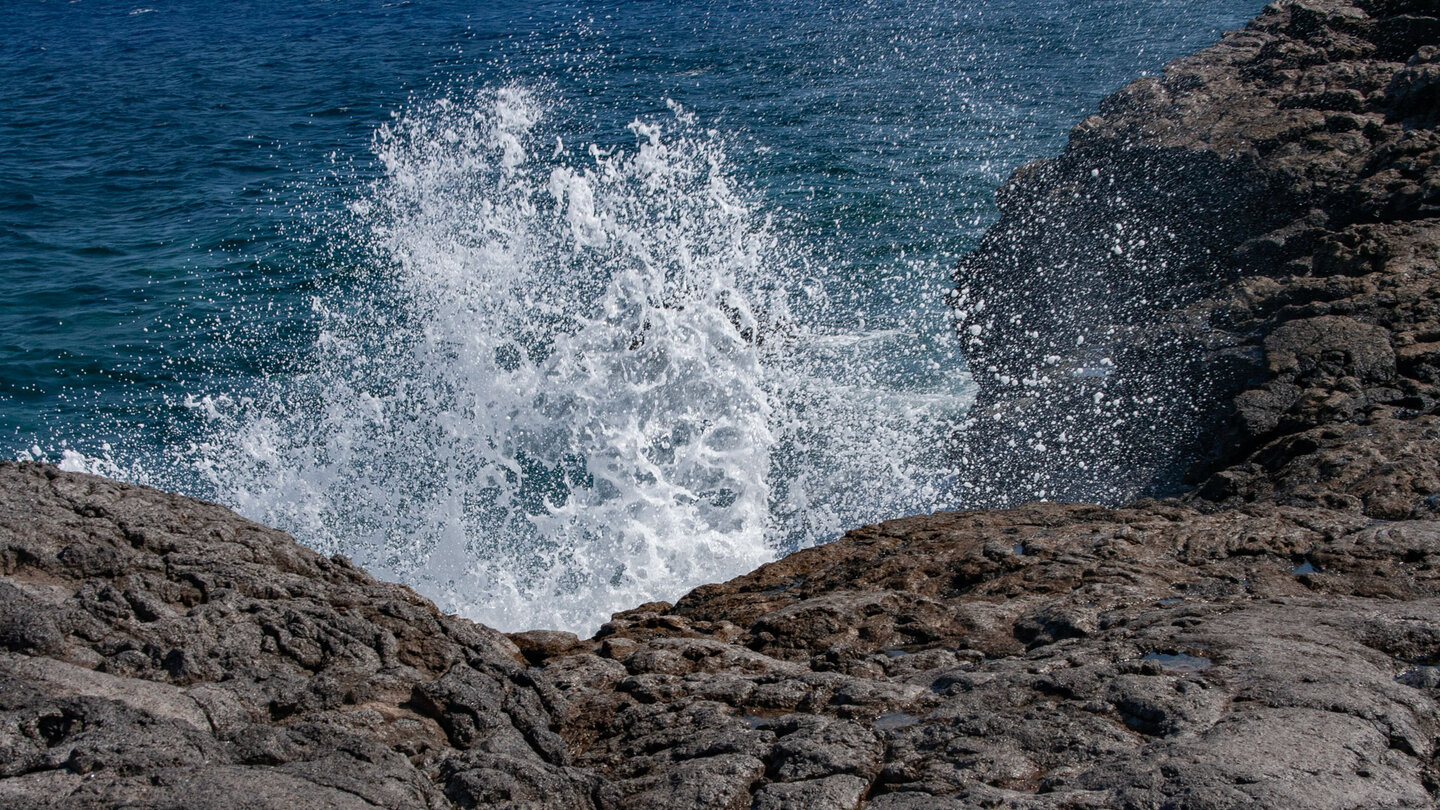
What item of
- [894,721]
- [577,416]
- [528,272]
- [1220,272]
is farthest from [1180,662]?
[528,272]

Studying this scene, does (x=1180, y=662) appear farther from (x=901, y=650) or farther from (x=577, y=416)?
(x=577, y=416)

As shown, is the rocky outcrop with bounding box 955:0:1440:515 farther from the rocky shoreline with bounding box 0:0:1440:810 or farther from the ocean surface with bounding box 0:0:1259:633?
the ocean surface with bounding box 0:0:1259:633

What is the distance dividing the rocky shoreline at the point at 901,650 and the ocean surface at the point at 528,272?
8.35 feet

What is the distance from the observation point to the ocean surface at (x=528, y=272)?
332 inches

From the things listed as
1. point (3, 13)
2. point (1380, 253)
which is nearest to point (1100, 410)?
point (1380, 253)

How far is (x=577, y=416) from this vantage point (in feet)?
29.1

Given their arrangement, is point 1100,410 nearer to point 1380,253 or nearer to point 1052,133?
point 1380,253

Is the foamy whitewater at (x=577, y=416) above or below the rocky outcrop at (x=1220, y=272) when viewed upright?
below

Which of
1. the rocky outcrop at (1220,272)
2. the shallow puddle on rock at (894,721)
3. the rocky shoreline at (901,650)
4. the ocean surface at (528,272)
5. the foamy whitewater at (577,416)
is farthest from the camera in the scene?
the ocean surface at (528,272)

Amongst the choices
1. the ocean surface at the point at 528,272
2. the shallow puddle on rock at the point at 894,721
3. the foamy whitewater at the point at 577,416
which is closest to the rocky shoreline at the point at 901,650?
the shallow puddle on rock at the point at 894,721

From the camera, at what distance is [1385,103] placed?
9.59 m

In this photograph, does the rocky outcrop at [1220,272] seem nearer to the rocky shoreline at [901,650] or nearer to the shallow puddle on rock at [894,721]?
the rocky shoreline at [901,650]

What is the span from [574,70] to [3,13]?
51.6 ft

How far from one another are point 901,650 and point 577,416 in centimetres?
501
